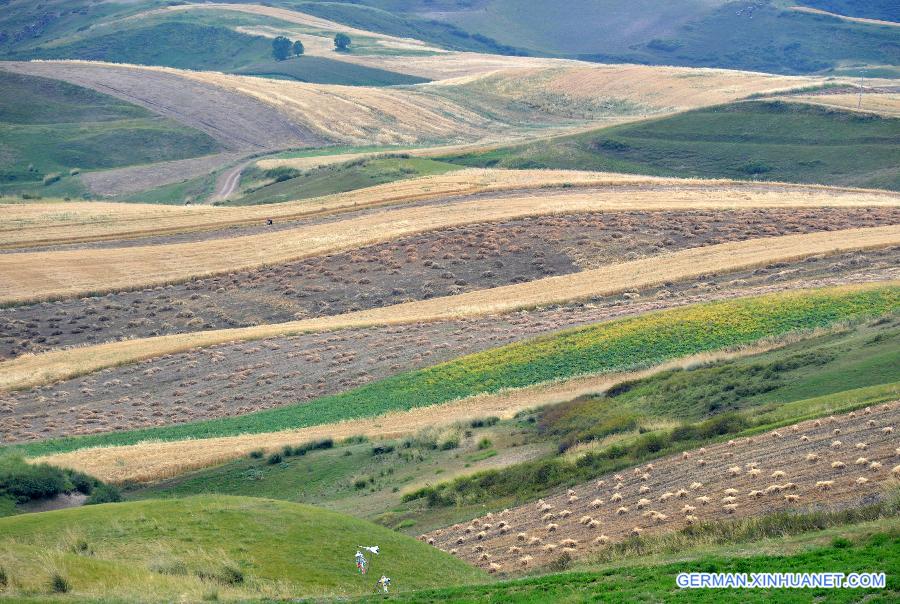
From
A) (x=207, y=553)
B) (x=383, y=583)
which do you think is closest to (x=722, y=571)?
(x=383, y=583)

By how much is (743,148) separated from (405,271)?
181 ft

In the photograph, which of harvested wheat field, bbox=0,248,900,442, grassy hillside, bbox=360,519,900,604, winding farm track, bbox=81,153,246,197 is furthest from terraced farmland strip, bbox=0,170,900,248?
grassy hillside, bbox=360,519,900,604

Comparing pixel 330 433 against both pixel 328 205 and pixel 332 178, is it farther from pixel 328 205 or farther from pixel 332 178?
pixel 332 178

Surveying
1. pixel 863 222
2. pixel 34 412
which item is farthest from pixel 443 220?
pixel 34 412

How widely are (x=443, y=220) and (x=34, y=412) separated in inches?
1309

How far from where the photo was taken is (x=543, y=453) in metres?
32.5

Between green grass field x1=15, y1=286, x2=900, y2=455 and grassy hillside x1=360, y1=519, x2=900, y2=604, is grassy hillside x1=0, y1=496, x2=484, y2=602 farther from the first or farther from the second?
green grass field x1=15, y1=286, x2=900, y2=455

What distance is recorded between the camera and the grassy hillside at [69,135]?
381ft

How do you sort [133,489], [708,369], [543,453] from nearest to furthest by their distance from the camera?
1. [543,453]
2. [133,489]
3. [708,369]

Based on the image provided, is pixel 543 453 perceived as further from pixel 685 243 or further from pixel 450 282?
pixel 685 243

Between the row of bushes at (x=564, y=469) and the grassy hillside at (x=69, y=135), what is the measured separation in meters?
87.0

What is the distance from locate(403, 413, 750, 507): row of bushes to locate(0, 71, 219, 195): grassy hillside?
8703 centimetres

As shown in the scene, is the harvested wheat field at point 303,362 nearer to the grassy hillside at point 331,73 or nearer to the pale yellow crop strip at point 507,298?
the pale yellow crop strip at point 507,298

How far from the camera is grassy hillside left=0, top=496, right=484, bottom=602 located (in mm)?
19453
